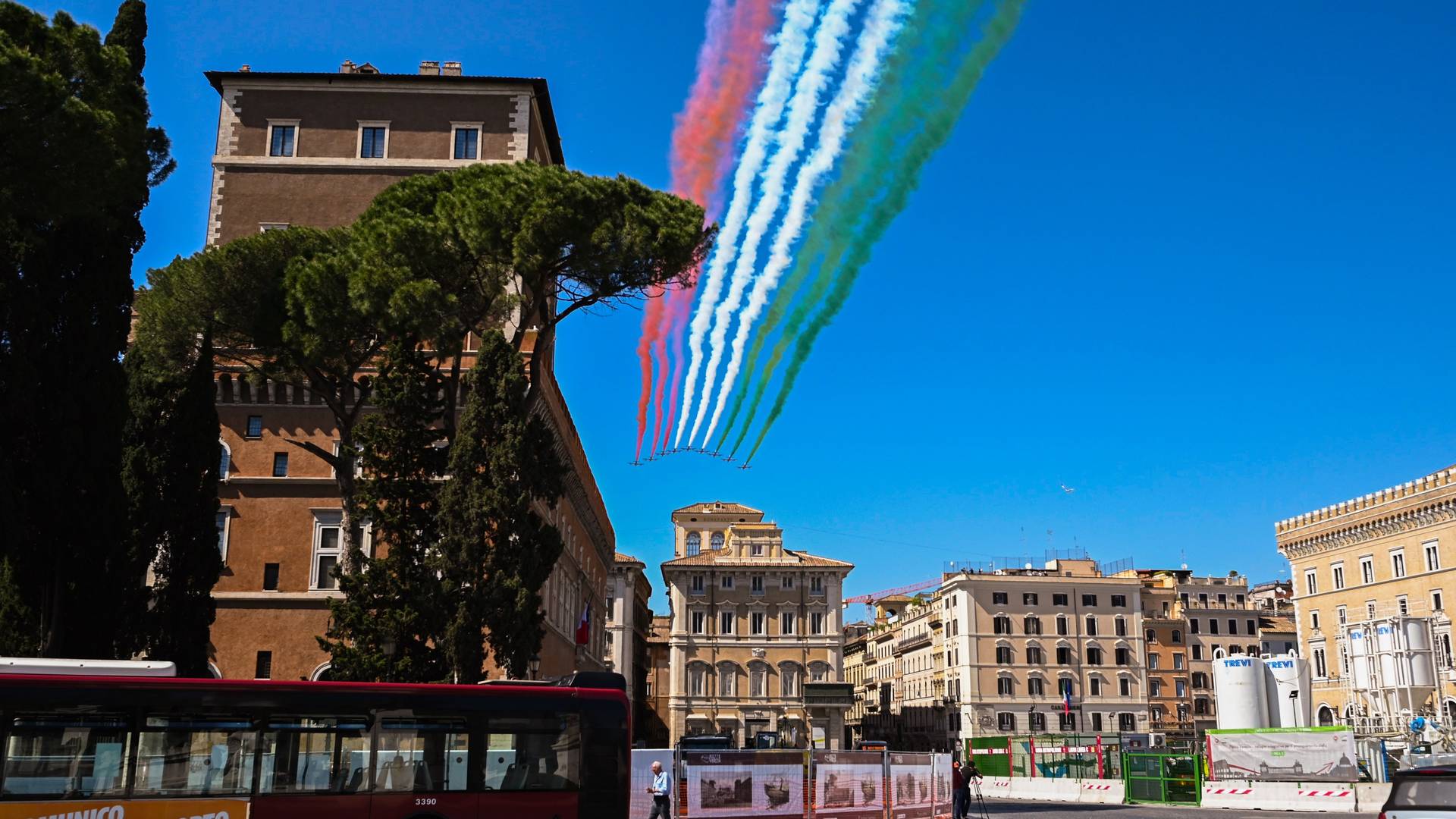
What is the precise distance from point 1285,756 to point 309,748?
29708 millimetres

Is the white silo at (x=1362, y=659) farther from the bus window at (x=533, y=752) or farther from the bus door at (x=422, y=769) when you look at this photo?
the bus door at (x=422, y=769)

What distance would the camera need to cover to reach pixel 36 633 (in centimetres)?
2302

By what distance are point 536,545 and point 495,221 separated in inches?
339

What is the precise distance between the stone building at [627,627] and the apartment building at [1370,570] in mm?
48541

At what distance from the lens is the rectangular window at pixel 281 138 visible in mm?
42500

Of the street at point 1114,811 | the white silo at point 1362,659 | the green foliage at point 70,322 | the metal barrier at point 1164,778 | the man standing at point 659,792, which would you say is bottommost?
the street at point 1114,811

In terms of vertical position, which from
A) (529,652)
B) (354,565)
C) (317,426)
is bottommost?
(529,652)

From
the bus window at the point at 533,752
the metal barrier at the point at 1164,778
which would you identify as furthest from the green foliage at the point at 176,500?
the metal barrier at the point at 1164,778

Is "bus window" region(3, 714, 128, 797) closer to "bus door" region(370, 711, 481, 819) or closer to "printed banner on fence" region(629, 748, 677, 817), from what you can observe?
"bus door" region(370, 711, 481, 819)

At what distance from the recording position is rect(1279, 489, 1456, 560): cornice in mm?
66312

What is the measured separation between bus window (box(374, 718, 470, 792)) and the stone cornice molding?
215 ft

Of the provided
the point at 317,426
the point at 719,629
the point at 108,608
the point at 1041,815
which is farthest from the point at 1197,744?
the point at 719,629

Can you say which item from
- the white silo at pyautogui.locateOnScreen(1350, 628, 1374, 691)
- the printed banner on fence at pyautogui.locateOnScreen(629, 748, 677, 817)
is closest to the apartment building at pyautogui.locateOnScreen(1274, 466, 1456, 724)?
the white silo at pyautogui.locateOnScreen(1350, 628, 1374, 691)

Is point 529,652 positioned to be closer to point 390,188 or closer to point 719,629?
point 390,188
